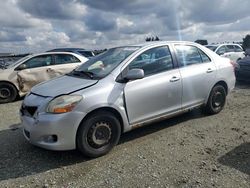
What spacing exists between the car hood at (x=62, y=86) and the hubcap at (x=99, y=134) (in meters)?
0.62

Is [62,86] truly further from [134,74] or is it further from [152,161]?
[152,161]

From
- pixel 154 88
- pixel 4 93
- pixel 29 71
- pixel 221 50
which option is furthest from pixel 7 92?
pixel 221 50

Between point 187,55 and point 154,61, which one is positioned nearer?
point 154,61

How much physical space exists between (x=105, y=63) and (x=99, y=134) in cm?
135

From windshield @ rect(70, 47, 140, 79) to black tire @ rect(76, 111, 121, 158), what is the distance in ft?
2.32

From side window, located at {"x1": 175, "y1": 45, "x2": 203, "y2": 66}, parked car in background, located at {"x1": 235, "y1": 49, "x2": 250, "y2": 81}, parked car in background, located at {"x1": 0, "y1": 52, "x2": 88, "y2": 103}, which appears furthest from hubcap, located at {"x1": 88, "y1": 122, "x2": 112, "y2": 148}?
parked car in background, located at {"x1": 235, "y1": 49, "x2": 250, "y2": 81}

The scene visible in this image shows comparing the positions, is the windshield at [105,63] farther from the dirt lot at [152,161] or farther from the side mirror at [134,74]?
the dirt lot at [152,161]

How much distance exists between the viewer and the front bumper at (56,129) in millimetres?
3994

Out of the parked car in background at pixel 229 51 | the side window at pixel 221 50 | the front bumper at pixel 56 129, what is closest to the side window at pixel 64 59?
the front bumper at pixel 56 129

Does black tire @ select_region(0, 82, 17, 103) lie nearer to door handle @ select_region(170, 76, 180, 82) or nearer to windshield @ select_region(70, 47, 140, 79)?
windshield @ select_region(70, 47, 140, 79)

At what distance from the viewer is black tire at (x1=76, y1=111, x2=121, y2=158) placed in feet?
13.6

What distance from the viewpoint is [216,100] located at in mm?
6199

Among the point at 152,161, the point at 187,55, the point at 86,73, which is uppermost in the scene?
the point at 187,55

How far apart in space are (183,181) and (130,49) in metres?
2.56
